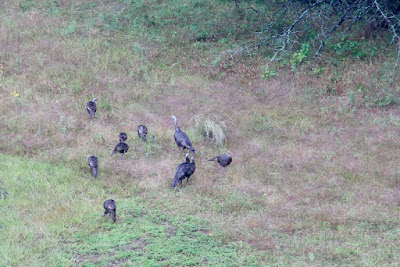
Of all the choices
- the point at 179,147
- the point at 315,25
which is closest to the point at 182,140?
the point at 179,147

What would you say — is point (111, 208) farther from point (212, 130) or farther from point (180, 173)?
point (212, 130)

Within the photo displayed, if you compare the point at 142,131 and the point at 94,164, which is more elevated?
the point at 142,131

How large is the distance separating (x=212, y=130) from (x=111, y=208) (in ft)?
14.5

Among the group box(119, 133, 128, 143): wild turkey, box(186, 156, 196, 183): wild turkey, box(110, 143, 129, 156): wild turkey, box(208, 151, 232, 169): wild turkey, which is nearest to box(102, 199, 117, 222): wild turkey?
box(186, 156, 196, 183): wild turkey

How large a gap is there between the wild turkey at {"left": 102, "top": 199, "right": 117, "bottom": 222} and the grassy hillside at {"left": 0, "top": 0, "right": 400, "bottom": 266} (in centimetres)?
20

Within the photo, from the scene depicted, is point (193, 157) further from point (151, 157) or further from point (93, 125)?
point (93, 125)

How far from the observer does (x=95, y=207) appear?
29.1ft

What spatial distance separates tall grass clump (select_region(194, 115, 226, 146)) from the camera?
468 inches

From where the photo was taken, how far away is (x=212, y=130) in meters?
12.0

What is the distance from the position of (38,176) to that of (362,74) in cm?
960

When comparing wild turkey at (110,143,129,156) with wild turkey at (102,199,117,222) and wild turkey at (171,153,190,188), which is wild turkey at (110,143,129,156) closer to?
wild turkey at (171,153,190,188)

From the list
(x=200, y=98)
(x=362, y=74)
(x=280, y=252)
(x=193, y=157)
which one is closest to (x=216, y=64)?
(x=200, y=98)

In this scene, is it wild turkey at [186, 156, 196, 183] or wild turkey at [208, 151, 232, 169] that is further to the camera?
wild turkey at [208, 151, 232, 169]

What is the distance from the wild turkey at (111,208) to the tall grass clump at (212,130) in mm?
4144
